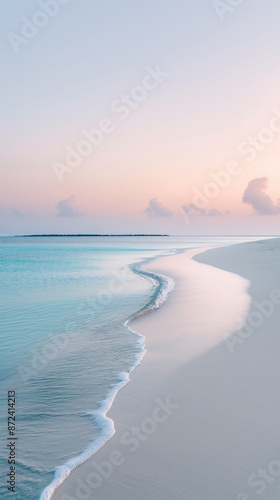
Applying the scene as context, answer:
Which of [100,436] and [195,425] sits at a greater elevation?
[100,436]

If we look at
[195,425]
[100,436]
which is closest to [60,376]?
[100,436]

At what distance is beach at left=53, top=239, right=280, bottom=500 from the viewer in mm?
3684

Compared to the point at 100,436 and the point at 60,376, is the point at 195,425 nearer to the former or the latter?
the point at 100,436

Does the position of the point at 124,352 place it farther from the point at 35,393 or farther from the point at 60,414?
the point at 60,414

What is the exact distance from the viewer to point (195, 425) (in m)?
4.81

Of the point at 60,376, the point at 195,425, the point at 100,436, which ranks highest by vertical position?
the point at 60,376

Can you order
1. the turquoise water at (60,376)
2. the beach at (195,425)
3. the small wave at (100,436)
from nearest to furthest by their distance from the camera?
the beach at (195,425) → the small wave at (100,436) → the turquoise water at (60,376)

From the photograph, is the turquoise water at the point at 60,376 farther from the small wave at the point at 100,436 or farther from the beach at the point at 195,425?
the beach at the point at 195,425

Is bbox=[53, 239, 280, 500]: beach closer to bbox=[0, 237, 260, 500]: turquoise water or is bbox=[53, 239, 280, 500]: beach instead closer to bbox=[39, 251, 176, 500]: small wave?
bbox=[39, 251, 176, 500]: small wave

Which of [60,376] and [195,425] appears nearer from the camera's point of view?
[195,425]

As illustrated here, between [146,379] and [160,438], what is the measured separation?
2.04 meters

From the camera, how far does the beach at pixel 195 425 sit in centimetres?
368

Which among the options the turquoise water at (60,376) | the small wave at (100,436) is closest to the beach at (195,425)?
the small wave at (100,436)

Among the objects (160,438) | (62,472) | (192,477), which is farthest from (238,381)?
(62,472)
